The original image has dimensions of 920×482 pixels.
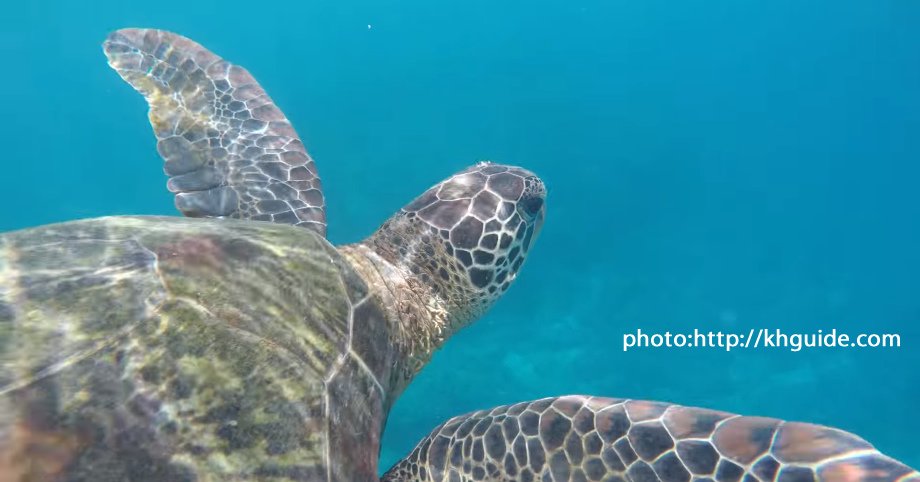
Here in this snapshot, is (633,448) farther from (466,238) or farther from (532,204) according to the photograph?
(532,204)

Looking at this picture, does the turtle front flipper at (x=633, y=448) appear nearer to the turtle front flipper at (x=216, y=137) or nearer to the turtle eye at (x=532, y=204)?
the turtle eye at (x=532, y=204)

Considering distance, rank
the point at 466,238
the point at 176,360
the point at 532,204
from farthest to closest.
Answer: the point at 532,204 → the point at 466,238 → the point at 176,360

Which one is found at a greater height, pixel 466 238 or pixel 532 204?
pixel 532 204

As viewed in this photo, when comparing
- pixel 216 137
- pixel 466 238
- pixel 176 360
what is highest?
pixel 466 238

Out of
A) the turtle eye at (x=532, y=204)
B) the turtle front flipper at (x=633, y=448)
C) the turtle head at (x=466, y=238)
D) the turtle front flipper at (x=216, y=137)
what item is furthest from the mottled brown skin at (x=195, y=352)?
the turtle front flipper at (x=216, y=137)

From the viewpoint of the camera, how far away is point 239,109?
459cm

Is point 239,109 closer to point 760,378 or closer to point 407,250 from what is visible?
point 407,250

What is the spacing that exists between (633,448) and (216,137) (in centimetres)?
391

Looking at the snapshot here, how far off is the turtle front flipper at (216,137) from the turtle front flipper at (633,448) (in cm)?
212

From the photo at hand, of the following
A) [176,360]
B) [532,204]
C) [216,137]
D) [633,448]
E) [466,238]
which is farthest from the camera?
[216,137]

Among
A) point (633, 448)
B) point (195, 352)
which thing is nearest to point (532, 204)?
point (633, 448)

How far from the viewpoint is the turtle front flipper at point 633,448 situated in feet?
5.37

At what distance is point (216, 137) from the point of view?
14.4ft

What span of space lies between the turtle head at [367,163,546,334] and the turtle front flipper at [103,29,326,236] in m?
0.75
